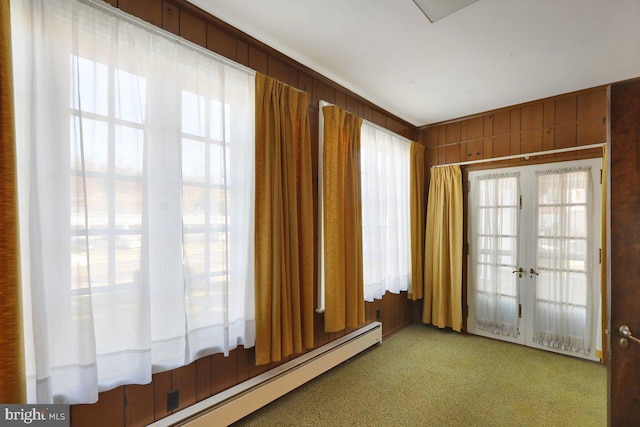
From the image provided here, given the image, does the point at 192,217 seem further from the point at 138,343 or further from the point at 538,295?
the point at 538,295

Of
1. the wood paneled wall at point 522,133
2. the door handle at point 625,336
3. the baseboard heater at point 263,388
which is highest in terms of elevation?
the wood paneled wall at point 522,133

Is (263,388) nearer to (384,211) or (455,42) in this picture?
(384,211)

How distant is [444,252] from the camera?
12.6ft

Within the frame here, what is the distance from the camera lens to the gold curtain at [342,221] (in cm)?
263

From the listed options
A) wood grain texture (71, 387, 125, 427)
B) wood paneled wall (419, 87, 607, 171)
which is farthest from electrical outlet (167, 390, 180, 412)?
wood paneled wall (419, 87, 607, 171)

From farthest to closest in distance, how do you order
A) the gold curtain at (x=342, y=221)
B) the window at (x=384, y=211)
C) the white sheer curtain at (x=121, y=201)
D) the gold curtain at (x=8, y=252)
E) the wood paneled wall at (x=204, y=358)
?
the window at (x=384, y=211)
the gold curtain at (x=342, y=221)
the wood paneled wall at (x=204, y=358)
the white sheer curtain at (x=121, y=201)
the gold curtain at (x=8, y=252)

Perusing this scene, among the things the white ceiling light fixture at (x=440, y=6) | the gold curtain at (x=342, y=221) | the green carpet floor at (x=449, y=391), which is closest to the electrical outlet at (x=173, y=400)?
the green carpet floor at (x=449, y=391)

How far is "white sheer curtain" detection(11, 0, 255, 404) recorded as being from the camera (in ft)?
4.21

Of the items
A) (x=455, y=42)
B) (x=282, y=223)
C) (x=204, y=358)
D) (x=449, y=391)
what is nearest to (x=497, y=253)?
(x=449, y=391)

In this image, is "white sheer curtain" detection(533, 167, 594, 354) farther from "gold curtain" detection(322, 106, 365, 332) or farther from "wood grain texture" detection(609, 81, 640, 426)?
"gold curtain" detection(322, 106, 365, 332)

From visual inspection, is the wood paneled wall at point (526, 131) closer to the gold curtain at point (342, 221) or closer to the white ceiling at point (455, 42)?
the white ceiling at point (455, 42)

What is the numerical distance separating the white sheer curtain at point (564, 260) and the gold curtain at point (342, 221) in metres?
2.20

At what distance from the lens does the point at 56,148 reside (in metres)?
1.33

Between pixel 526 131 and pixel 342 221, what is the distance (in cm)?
258
